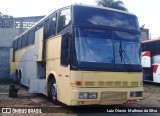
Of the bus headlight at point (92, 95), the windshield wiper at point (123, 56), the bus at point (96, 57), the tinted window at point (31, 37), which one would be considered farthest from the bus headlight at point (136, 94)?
the tinted window at point (31, 37)

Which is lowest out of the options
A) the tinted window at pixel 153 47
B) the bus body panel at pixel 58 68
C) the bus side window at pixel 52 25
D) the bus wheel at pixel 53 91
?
the bus wheel at pixel 53 91

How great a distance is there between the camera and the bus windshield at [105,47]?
8.80 metres

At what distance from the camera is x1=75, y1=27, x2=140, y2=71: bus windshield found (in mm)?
8805

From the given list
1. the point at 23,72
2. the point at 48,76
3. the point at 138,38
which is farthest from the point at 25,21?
the point at 138,38

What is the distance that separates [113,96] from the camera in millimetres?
9055

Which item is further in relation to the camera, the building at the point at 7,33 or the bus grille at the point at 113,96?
the building at the point at 7,33

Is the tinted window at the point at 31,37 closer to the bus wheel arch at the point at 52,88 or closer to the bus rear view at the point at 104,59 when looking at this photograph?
the bus wheel arch at the point at 52,88

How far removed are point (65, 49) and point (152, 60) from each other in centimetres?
1225

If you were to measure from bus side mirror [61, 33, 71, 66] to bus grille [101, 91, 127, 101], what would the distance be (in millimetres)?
1527

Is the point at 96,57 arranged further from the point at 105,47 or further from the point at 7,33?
the point at 7,33

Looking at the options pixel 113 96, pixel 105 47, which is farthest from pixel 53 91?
pixel 105 47

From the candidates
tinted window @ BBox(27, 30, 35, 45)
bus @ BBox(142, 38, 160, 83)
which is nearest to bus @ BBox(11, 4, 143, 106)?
tinted window @ BBox(27, 30, 35, 45)

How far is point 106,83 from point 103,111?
4.28 ft

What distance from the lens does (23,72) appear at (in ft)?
56.0
